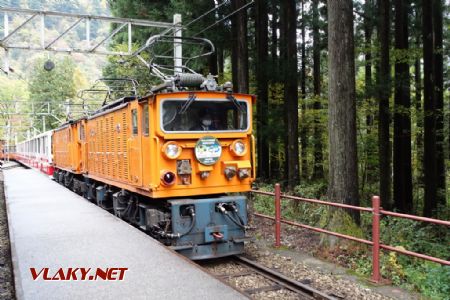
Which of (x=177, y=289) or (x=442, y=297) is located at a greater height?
(x=177, y=289)

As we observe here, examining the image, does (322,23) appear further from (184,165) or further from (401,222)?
(184,165)

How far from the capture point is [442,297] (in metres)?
5.86

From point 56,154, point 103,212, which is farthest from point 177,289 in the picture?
point 56,154

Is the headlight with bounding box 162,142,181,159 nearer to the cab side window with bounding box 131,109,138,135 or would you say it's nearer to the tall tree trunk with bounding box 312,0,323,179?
the cab side window with bounding box 131,109,138,135

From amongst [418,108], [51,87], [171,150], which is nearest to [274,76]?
[418,108]

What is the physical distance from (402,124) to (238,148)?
33.3 feet

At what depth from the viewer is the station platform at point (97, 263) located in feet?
16.6

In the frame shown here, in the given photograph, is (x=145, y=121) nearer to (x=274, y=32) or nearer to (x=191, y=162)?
(x=191, y=162)

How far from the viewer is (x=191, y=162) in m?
7.72

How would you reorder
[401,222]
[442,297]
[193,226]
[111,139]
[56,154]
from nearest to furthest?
[442,297] < [193,226] < [111,139] < [401,222] < [56,154]

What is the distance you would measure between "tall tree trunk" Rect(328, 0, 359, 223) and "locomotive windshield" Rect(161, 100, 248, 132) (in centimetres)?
173

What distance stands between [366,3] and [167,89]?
14773 millimetres

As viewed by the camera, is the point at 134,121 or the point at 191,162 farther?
the point at 134,121

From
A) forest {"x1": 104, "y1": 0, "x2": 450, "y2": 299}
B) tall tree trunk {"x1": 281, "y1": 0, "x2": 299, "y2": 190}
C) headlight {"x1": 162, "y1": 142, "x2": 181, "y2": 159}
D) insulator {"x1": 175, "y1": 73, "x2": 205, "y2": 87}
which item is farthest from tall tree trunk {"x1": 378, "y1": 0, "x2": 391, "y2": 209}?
headlight {"x1": 162, "y1": 142, "x2": 181, "y2": 159}
